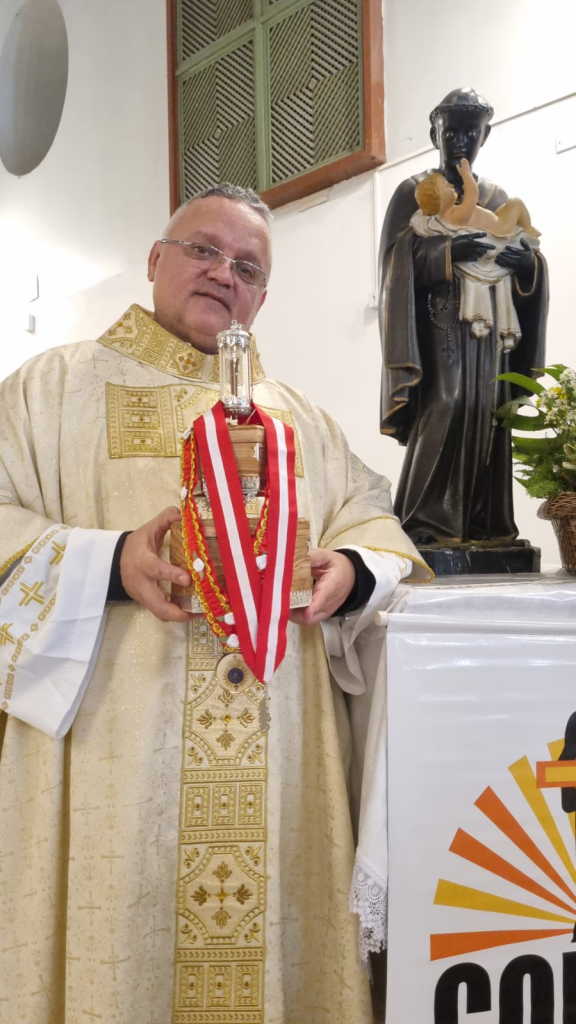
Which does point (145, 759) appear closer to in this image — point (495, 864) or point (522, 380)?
point (495, 864)

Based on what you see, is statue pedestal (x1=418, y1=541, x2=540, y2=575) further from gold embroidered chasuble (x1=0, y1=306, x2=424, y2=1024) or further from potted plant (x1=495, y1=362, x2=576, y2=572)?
gold embroidered chasuble (x1=0, y1=306, x2=424, y2=1024)

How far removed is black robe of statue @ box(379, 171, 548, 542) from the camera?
214cm

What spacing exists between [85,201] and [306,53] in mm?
1929

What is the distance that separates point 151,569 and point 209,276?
27.7 inches

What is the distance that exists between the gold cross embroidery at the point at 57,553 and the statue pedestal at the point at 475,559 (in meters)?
0.79

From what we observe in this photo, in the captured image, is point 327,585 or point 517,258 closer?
point 327,585

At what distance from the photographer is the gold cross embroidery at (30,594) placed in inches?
62.6

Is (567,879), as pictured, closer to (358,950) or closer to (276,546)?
(358,950)

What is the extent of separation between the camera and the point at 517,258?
2.15 metres

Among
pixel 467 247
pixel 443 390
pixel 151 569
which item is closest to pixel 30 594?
pixel 151 569

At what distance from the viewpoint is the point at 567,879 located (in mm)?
1636

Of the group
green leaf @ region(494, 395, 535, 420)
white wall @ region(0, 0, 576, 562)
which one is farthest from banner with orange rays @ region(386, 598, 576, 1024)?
white wall @ region(0, 0, 576, 562)

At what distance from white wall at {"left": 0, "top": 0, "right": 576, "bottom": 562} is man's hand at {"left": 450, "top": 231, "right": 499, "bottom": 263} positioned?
5.09ft

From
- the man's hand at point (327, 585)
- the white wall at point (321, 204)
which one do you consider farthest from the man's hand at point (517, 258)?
the white wall at point (321, 204)
